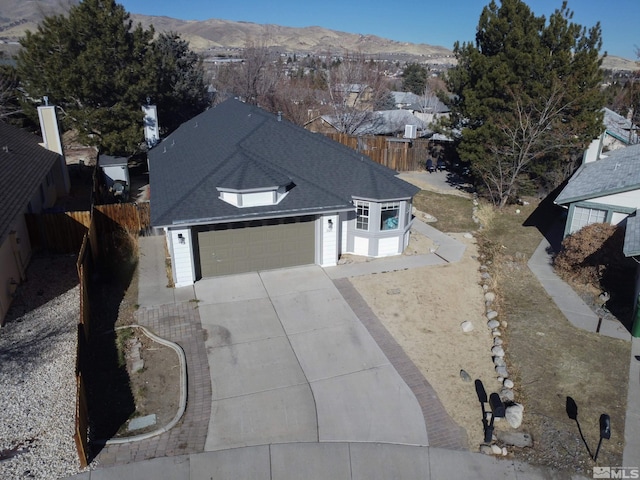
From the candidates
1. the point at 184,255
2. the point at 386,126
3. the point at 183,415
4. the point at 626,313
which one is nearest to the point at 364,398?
the point at 183,415

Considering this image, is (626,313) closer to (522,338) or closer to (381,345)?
(522,338)

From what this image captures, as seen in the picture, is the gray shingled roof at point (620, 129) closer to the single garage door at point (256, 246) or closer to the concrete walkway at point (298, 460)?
the single garage door at point (256, 246)

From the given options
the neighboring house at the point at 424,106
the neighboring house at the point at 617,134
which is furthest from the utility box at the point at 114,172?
the neighboring house at the point at 424,106

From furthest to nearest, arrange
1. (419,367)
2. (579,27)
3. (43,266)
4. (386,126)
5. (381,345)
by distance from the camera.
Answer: (386,126)
(579,27)
(43,266)
(381,345)
(419,367)

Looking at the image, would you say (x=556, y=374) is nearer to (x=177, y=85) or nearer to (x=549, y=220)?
(x=549, y=220)

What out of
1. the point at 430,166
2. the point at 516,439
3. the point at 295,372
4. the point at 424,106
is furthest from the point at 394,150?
the point at 424,106
